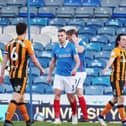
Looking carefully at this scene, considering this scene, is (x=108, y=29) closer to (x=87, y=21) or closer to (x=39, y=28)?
(x=87, y=21)

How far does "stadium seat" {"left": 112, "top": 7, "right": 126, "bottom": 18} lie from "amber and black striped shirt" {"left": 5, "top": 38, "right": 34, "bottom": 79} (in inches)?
377

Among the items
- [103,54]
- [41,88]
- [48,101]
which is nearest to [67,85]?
[48,101]

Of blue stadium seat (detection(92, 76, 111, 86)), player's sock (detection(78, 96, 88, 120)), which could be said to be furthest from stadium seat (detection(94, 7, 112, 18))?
player's sock (detection(78, 96, 88, 120))

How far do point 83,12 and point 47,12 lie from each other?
117 centimetres

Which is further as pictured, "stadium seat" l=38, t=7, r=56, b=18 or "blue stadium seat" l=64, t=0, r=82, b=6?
"blue stadium seat" l=64, t=0, r=82, b=6

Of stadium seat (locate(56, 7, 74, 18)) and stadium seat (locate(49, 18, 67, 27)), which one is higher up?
stadium seat (locate(56, 7, 74, 18))

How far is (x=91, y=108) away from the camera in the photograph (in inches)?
597

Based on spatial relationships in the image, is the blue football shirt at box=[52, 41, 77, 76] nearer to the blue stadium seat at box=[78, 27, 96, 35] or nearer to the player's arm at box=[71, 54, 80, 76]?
the player's arm at box=[71, 54, 80, 76]

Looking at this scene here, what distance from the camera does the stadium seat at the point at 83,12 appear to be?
2098 cm

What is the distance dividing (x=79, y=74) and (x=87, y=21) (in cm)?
721

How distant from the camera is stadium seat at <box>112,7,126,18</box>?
2073 cm

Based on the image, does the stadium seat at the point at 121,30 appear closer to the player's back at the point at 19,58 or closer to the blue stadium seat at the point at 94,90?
the blue stadium seat at the point at 94,90

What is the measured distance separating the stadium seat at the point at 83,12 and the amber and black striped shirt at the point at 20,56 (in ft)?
31.5

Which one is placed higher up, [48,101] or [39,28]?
[39,28]
